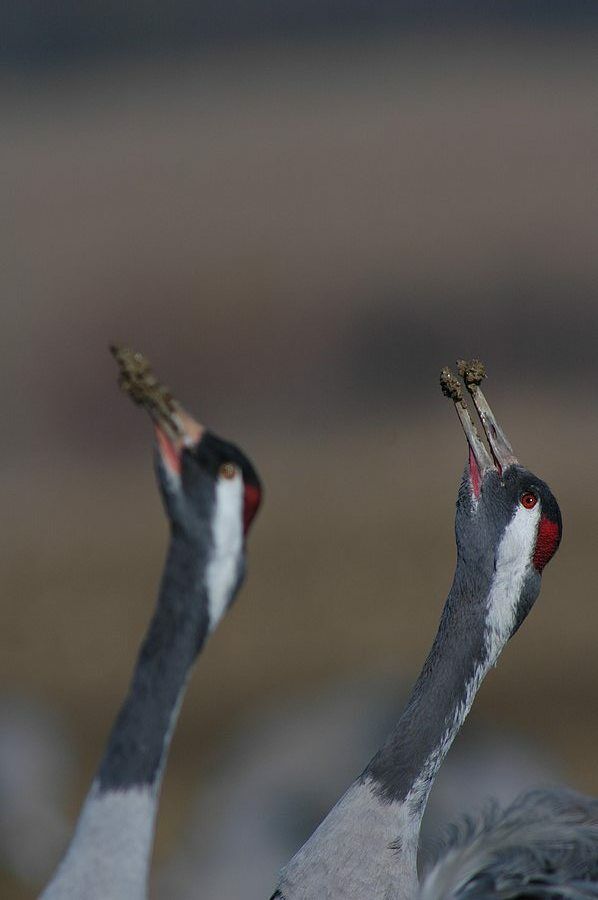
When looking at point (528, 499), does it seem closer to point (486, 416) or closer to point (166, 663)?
point (486, 416)

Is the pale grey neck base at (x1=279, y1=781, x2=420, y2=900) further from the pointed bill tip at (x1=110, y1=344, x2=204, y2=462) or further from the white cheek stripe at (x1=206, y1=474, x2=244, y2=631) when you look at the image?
the pointed bill tip at (x1=110, y1=344, x2=204, y2=462)

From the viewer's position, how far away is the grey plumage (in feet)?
8.82

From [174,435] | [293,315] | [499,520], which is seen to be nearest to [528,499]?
[499,520]

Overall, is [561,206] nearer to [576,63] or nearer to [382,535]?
[576,63]

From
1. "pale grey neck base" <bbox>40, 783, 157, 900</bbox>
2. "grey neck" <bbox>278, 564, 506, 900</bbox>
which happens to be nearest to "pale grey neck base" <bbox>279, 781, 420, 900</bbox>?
"grey neck" <bbox>278, 564, 506, 900</bbox>

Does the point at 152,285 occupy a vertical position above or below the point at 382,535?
above

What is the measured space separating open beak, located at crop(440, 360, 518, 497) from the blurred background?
11.4 feet

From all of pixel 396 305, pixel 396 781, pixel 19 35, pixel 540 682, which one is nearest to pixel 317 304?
pixel 396 305

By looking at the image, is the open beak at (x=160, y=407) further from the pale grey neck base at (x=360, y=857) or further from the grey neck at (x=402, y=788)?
the pale grey neck base at (x=360, y=857)

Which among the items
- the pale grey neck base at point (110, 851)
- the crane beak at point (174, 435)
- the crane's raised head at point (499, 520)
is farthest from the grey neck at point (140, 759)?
the crane's raised head at point (499, 520)

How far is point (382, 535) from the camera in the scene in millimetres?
8477

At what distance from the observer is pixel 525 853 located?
9.23 ft

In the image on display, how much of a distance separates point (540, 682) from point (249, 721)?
149 cm

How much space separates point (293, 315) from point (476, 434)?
8.18 meters
